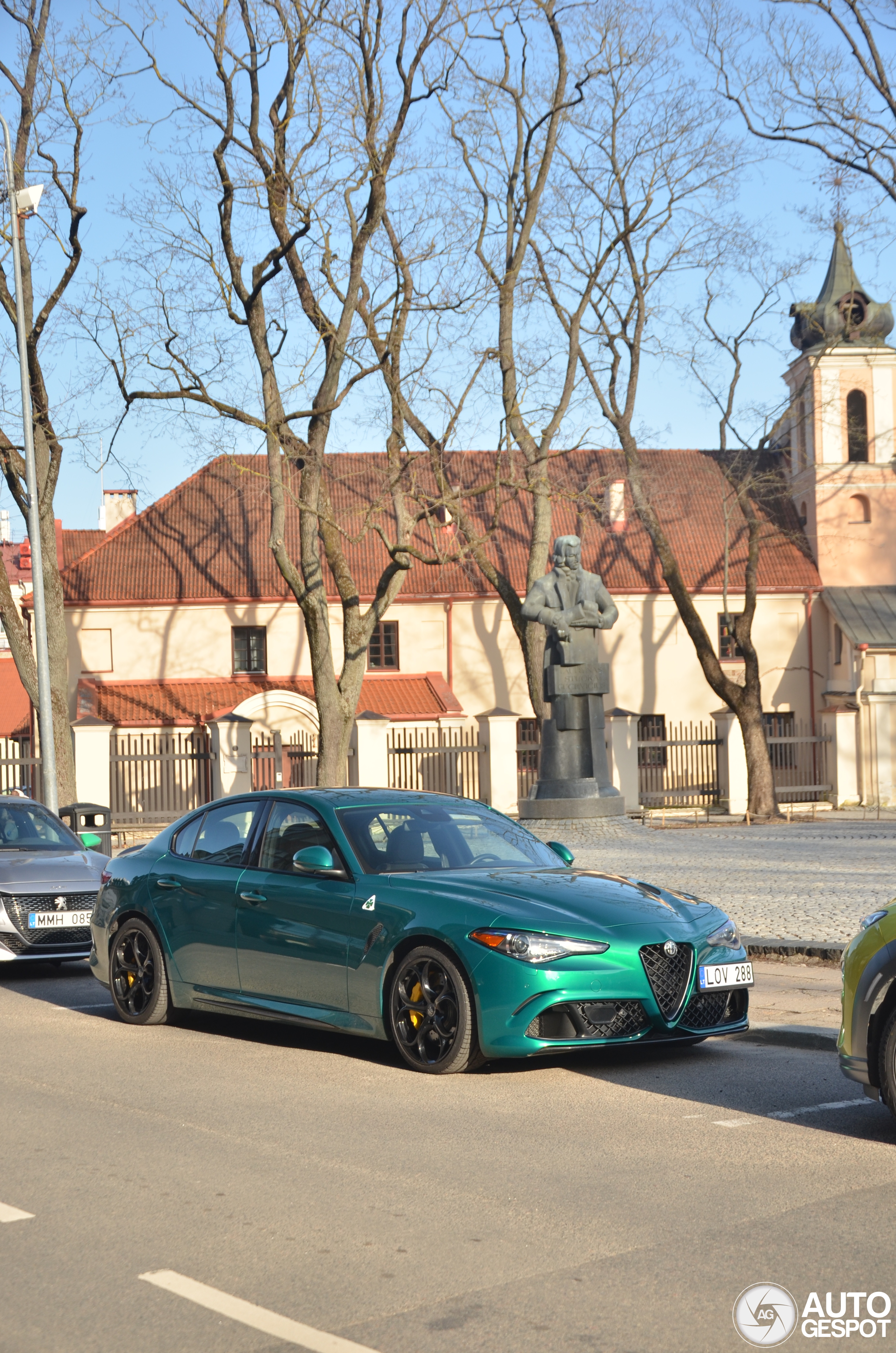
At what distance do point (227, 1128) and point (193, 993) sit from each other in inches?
105

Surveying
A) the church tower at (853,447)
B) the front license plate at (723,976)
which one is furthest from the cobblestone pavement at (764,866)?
the church tower at (853,447)

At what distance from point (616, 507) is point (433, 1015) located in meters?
40.7

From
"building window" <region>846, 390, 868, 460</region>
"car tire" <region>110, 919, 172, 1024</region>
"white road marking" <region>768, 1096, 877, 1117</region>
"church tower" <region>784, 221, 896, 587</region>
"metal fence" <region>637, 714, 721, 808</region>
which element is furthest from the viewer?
"building window" <region>846, 390, 868, 460</region>

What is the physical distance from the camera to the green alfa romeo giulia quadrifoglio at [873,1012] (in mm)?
6203

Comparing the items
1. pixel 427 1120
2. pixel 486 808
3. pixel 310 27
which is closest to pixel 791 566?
pixel 310 27

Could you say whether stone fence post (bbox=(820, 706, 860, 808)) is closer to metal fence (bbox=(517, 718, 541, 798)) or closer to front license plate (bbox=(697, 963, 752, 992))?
metal fence (bbox=(517, 718, 541, 798))

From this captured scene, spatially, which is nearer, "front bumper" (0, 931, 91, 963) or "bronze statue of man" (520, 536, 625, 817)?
"front bumper" (0, 931, 91, 963)

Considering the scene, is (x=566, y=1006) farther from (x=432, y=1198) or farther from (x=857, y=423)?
(x=857, y=423)

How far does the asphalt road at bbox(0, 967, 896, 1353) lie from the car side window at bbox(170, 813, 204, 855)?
1465 mm

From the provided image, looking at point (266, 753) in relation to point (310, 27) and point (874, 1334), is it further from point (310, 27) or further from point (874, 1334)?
point (874, 1334)

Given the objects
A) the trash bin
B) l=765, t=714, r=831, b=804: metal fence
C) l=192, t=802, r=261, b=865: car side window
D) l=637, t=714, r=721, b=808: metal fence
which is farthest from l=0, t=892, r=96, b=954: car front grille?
l=765, t=714, r=831, b=804: metal fence

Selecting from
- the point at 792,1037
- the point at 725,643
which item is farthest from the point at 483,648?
the point at 792,1037

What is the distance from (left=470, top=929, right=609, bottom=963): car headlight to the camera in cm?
767

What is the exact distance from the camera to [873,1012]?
6262mm
